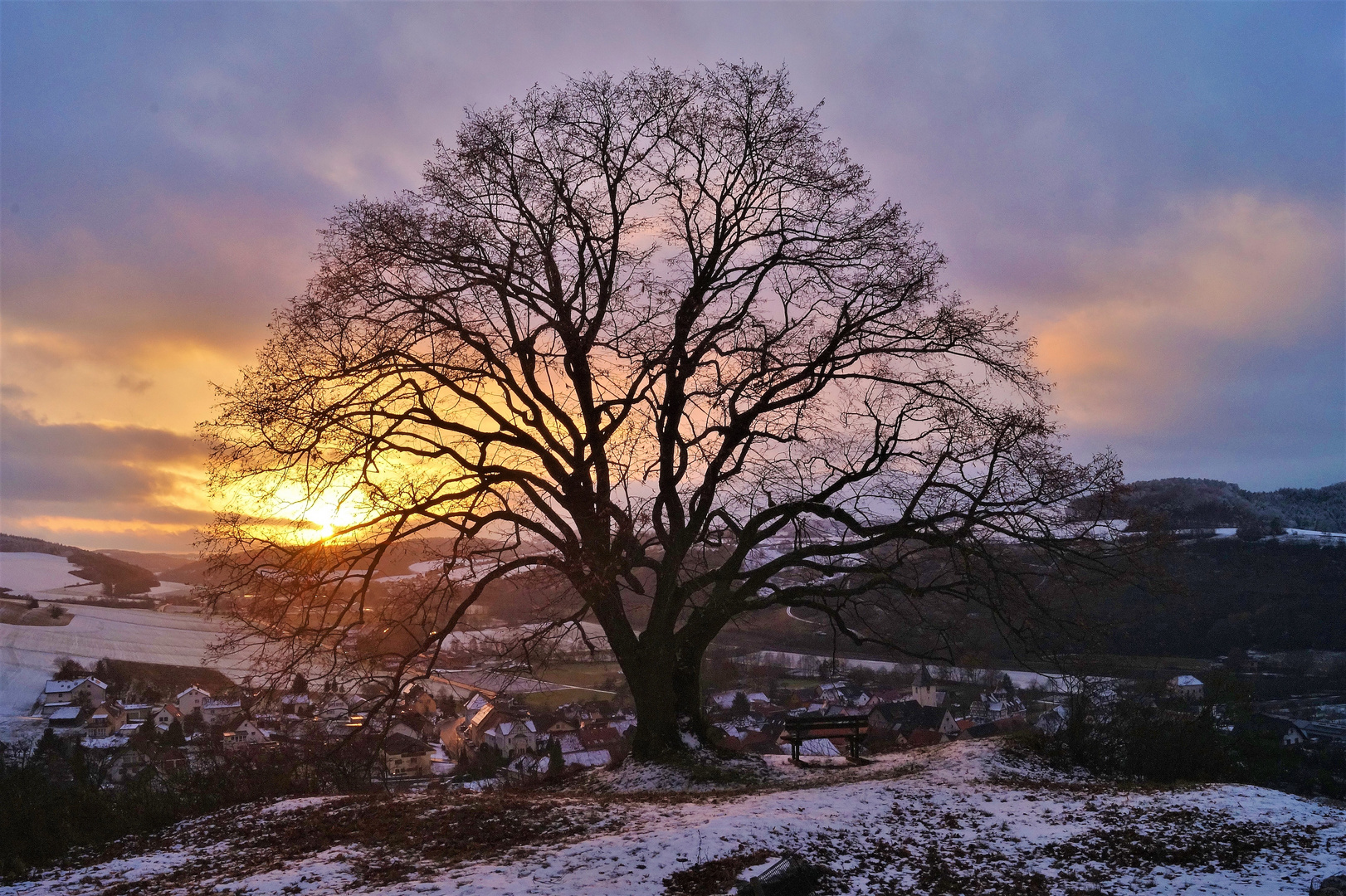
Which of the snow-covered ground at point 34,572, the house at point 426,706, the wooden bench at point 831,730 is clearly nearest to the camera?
the wooden bench at point 831,730

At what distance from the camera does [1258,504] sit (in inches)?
1502

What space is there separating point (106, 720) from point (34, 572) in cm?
1754

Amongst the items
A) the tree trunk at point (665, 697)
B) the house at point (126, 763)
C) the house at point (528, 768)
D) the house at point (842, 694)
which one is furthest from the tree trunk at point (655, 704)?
the house at point (842, 694)

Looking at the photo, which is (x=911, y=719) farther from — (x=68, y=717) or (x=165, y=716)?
(x=68, y=717)

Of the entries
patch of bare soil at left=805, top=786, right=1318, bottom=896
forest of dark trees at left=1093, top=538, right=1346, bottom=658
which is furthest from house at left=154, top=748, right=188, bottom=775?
forest of dark trees at left=1093, top=538, right=1346, bottom=658

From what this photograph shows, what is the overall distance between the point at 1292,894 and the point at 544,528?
9.60 m

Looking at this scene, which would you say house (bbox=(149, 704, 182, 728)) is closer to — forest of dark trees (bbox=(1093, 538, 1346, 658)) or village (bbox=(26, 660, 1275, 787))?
A: village (bbox=(26, 660, 1275, 787))

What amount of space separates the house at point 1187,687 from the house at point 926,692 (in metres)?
6.03

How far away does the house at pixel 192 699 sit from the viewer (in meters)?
16.4

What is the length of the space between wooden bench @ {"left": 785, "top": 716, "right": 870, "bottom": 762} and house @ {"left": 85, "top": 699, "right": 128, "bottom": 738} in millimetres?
12965

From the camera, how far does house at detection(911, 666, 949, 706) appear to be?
20.8 meters

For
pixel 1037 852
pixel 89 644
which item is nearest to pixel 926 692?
pixel 1037 852

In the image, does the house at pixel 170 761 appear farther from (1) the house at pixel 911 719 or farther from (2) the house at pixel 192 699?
(1) the house at pixel 911 719

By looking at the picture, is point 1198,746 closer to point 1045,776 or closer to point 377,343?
point 1045,776
